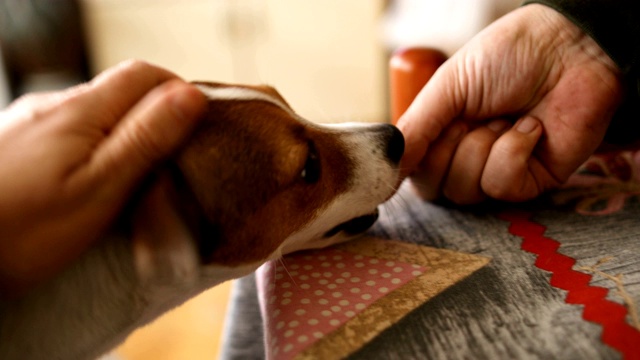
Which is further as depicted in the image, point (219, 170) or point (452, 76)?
point (452, 76)

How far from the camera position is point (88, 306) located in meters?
0.68

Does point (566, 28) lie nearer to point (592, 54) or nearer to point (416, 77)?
point (592, 54)

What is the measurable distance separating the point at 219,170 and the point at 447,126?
1.38ft

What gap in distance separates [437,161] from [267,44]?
291cm

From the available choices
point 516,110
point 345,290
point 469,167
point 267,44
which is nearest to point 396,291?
point 345,290

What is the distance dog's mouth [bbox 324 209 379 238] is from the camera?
2.78ft

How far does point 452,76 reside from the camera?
925 millimetres

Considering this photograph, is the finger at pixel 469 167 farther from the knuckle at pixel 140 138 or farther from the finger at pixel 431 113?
→ the knuckle at pixel 140 138

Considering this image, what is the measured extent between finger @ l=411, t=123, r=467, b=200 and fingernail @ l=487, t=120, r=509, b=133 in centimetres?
4

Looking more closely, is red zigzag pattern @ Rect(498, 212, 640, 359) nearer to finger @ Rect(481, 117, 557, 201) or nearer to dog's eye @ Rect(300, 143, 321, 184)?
finger @ Rect(481, 117, 557, 201)

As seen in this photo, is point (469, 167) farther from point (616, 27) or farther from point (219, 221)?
point (219, 221)

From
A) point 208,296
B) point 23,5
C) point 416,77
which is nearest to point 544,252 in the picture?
point 416,77

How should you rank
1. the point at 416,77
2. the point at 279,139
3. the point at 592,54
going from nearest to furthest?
1. the point at 279,139
2. the point at 592,54
3. the point at 416,77

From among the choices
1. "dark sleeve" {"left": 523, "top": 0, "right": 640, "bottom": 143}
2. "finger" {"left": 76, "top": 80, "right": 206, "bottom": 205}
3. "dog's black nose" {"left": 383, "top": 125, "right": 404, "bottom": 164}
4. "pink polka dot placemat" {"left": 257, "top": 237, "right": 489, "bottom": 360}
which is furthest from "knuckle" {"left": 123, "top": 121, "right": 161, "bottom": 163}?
"dark sleeve" {"left": 523, "top": 0, "right": 640, "bottom": 143}
